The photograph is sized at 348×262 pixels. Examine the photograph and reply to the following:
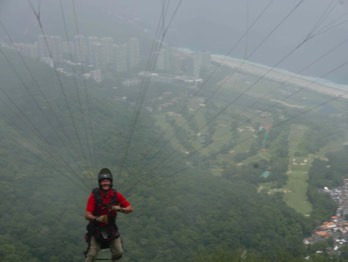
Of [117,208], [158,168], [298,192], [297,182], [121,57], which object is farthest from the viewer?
[121,57]

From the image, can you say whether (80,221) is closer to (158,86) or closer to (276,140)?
(276,140)

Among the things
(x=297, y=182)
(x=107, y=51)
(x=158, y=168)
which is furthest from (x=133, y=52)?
(x=297, y=182)

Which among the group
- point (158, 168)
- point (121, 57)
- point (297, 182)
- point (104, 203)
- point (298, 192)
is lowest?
point (158, 168)

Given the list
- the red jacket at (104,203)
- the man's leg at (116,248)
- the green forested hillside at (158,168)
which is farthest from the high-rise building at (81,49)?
the red jacket at (104,203)

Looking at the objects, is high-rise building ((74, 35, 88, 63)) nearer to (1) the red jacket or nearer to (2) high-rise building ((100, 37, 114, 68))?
(2) high-rise building ((100, 37, 114, 68))

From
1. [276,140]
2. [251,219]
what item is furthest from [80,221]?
[276,140]

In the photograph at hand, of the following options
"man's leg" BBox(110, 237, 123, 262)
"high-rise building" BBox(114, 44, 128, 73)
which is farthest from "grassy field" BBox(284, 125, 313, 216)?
"high-rise building" BBox(114, 44, 128, 73)

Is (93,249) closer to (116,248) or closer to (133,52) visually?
(116,248)
